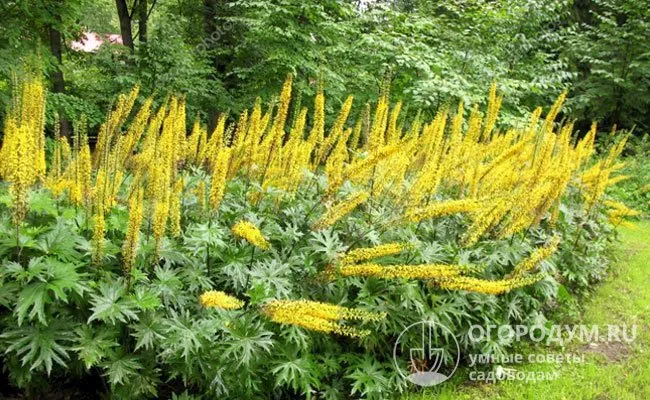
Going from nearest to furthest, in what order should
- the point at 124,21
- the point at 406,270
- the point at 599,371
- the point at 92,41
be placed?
the point at 406,270 < the point at 599,371 < the point at 124,21 < the point at 92,41

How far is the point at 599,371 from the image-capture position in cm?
401

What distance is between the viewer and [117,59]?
32.8 feet

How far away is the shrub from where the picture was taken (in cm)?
248

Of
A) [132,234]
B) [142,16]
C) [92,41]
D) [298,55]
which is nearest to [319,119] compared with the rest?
[132,234]

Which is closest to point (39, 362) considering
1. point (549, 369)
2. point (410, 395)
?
point (410, 395)

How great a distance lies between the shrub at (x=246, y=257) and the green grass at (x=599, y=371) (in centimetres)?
32

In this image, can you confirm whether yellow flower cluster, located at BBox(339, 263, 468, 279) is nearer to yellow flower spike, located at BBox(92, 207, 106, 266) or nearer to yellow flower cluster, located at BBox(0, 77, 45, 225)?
yellow flower spike, located at BBox(92, 207, 106, 266)

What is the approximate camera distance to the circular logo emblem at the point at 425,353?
3475 millimetres

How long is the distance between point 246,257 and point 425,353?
1.60m

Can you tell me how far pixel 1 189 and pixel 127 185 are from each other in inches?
39.1

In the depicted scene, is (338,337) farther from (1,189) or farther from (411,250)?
(1,189)

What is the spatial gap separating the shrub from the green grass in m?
0.32

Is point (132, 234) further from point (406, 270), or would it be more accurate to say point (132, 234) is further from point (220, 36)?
point (220, 36)

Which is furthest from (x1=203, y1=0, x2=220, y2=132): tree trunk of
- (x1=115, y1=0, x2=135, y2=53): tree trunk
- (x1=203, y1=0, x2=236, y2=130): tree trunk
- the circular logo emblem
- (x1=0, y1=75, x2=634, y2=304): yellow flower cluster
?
the circular logo emblem
